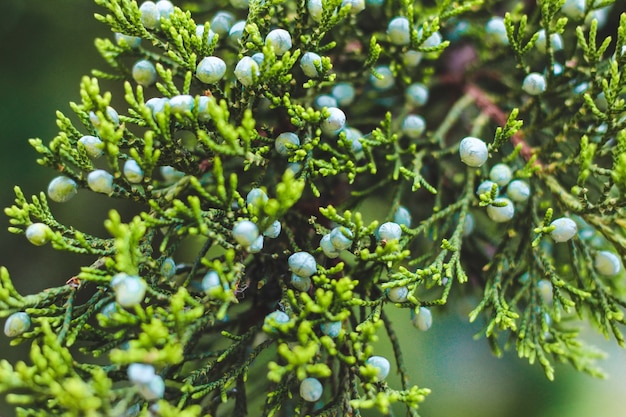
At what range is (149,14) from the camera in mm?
932

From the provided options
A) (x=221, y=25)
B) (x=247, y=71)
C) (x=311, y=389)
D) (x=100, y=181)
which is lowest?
(x=311, y=389)

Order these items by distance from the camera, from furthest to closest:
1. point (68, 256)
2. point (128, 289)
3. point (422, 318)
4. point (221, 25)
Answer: point (68, 256) → point (221, 25) → point (422, 318) → point (128, 289)

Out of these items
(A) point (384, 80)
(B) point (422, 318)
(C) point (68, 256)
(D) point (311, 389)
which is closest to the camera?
(D) point (311, 389)

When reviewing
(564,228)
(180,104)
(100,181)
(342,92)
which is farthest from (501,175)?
(100,181)

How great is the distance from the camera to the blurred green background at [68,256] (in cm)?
169

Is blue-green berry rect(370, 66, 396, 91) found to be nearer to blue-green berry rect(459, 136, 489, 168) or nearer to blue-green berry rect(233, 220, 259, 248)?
blue-green berry rect(459, 136, 489, 168)

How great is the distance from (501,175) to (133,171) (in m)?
0.62

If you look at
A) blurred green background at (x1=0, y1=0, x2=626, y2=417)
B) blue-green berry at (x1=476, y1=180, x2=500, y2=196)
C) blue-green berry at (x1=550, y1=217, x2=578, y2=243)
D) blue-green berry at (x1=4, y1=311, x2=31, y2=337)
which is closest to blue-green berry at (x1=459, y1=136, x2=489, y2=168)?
blue-green berry at (x1=476, y1=180, x2=500, y2=196)

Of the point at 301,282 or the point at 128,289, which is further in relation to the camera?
the point at 301,282

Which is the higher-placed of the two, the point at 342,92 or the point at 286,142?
the point at 342,92

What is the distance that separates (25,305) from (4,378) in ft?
0.47

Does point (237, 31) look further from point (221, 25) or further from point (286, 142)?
point (286, 142)

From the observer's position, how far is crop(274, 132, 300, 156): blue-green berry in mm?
874

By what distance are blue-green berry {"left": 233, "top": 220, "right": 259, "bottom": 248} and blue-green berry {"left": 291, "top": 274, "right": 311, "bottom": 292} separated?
134 mm
